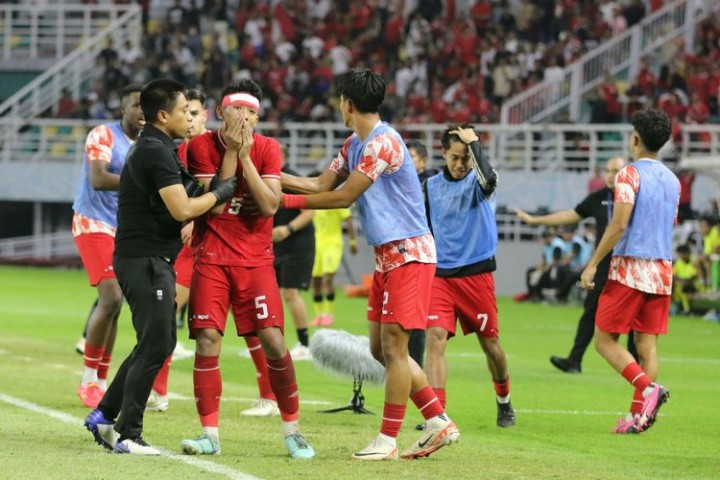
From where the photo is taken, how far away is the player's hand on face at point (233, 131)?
909cm

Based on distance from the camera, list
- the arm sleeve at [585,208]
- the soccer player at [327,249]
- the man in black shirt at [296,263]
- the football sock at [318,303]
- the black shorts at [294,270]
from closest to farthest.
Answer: the arm sleeve at [585,208]
the man in black shirt at [296,263]
the black shorts at [294,270]
the football sock at [318,303]
the soccer player at [327,249]

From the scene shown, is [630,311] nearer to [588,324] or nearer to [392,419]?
[392,419]

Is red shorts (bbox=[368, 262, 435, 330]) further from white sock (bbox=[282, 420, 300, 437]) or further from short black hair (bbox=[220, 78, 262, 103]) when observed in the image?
short black hair (bbox=[220, 78, 262, 103])

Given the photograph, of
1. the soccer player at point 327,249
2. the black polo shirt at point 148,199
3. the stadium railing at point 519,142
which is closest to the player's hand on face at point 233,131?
the black polo shirt at point 148,199

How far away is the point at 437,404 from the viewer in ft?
31.4

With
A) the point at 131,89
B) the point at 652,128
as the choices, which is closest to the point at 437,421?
the point at 652,128

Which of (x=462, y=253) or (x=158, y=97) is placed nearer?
(x=158, y=97)

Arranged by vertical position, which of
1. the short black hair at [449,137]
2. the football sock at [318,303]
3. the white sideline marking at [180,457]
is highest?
the short black hair at [449,137]

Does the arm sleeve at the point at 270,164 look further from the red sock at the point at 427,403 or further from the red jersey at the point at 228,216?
the red sock at the point at 427,403

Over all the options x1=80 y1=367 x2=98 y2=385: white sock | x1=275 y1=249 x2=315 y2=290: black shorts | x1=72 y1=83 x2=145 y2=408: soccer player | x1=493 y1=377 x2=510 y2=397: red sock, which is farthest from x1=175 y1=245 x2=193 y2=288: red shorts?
x1=275 y1=249 x2=315 y2=290: black shorts

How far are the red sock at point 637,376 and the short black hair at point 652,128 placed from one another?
1599mm

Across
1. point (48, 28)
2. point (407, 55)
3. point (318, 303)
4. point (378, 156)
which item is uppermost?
point (48, 28)

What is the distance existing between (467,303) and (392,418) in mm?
2065

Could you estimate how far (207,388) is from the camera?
9.35 meters
